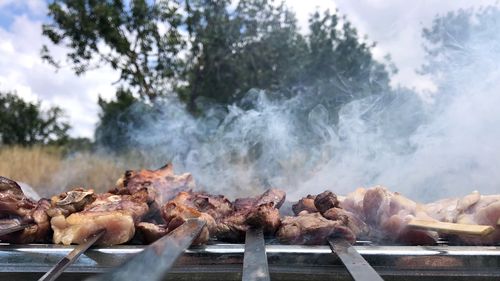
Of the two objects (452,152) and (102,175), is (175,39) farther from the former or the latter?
(452,152)

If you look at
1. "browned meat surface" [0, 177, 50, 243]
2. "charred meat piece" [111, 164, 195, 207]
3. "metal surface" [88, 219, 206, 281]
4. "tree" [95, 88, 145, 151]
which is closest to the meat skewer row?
"browned meat surface" [0, 177, 50, 243]

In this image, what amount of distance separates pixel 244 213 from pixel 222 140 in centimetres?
493

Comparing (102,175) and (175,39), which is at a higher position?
(175,39)

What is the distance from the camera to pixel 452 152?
4.59m

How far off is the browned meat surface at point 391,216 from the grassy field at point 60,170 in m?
6.70

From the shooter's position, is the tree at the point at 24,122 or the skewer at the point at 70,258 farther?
the tree at the point at 24,122

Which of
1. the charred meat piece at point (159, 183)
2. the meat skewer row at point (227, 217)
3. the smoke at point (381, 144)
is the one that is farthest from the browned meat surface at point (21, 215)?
the smoke at point (381, 144)

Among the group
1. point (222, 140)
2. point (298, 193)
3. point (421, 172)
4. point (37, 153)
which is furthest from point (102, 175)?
point (421, 172)

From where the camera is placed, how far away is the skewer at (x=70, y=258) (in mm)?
1587

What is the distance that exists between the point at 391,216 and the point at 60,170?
810 cm

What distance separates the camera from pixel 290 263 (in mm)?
1908

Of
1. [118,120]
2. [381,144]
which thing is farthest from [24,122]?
[381,144]

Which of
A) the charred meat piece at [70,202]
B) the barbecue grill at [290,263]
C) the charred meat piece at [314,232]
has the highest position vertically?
the charred meat piece at [70,202]

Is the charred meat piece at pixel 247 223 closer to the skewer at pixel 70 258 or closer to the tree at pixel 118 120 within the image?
the skewer at pixel 70 258
